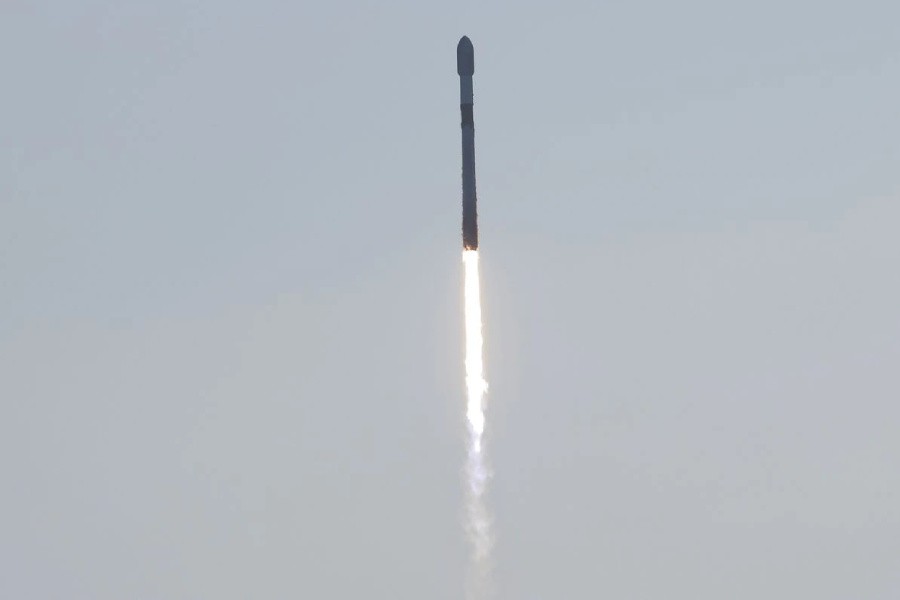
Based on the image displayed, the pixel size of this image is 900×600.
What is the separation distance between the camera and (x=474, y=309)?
152 metres

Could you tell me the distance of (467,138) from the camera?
14962cm

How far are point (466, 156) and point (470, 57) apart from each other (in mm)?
5303

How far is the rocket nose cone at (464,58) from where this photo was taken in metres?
151

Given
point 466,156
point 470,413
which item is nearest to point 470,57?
point 466,156

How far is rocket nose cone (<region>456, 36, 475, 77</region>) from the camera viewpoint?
15138 cm

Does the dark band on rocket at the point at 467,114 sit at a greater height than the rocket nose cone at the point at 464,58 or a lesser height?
lesser

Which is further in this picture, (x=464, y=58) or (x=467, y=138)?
(x=464, y=58)

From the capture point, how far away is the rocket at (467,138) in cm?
14825

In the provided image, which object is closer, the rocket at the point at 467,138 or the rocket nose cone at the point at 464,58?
the rocket at the point at 467,138

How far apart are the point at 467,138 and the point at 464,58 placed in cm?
416

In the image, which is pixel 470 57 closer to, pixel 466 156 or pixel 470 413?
pixel 466 156

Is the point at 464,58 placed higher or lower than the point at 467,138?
higher

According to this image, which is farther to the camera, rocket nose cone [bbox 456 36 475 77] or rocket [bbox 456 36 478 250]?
rocket nose cone [bbox 456 36 475 77]

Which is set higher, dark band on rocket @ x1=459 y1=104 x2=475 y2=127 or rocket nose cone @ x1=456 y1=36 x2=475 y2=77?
rocket nose cone @ x1=456 y1=36 x2=475 y2=77
